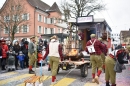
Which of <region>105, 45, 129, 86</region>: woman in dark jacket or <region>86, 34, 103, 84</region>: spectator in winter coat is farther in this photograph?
<region>86, 34, 103, 84</region>: spectator in winter coat

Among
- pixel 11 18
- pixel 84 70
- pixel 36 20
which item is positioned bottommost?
pixel 84 70

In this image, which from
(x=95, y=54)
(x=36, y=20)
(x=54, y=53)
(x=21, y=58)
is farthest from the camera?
(x=36, y=20)

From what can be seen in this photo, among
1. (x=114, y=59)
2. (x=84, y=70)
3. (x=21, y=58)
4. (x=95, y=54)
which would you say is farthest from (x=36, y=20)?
(x=114, y=59)

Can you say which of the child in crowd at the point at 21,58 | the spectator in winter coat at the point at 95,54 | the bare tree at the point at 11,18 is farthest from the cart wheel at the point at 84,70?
the bare tree at the point at 11,18

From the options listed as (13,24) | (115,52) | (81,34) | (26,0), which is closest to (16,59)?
(81,34)

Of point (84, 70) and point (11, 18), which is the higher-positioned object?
point (11, 18)

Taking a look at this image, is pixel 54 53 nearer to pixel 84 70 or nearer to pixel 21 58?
pixel 84 70

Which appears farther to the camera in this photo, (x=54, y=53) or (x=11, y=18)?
(x=11, y=18)

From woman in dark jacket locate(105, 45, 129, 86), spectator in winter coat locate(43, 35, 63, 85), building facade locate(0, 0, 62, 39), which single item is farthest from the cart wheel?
building facade locate(0, 0, 62, 39)

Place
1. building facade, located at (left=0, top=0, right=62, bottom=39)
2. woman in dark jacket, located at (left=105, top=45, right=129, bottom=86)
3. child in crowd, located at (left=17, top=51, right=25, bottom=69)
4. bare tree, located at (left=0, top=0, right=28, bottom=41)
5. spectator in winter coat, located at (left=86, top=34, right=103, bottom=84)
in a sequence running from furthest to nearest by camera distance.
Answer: building facade, located at (left=0, top=0, right=62, bottom=39)
bare tree, located at (left=0, top=0, right=28, bottom=41)
child in crowd, located at (left=17, top=51, right=25, bottom=69)
spectator in winter coat, located at (left=86, top=34, right=103, bottom=84)
woman in dark jacket, located at (left=105, top=45, right=129, bottom=86)

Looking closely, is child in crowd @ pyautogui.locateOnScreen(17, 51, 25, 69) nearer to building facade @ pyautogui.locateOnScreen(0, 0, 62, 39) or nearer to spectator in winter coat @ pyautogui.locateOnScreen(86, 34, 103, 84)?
spectator in winter coat @ pyautogui.locateOnScreen(86, 34, 103, 84)

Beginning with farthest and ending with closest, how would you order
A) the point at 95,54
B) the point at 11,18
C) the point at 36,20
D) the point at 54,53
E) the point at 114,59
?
the point at 36,20 < the point at 11,18 < the point at 95,54 < the point at 54,53 < the point at 114,59

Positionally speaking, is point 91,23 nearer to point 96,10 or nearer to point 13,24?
point 13,24

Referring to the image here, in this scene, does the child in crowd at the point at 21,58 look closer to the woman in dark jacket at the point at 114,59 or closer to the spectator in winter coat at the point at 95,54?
the spectator in winter coat at the point at 95,54
